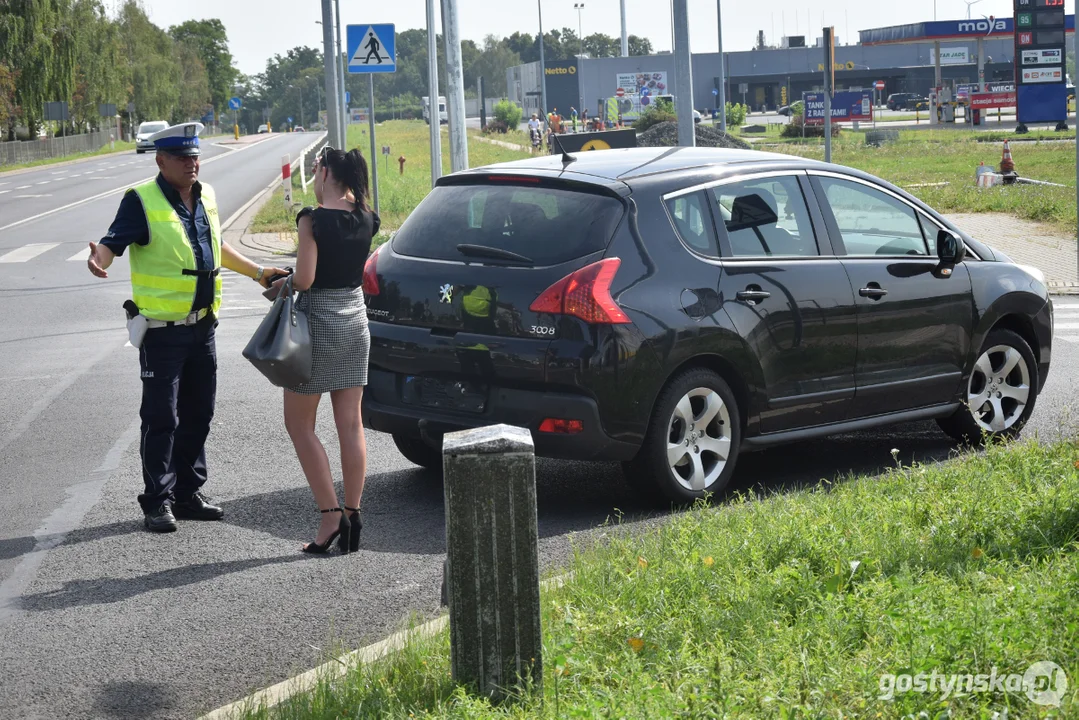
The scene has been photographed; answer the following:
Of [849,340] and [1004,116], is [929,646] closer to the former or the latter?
[849,340]

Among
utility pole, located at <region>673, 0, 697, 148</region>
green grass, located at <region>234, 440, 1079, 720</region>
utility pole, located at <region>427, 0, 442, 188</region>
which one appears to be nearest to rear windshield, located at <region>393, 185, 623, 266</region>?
green grass, located at <region>234, 440, 1079, 720</region>

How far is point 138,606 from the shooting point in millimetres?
5344

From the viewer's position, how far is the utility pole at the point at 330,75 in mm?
25938

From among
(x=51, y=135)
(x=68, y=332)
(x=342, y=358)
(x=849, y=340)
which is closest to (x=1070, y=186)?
(x=68, y=332)

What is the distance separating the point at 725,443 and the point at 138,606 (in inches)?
110

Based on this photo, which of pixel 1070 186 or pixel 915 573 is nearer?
pixel 915 573

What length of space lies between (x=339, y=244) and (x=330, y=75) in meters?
22.0

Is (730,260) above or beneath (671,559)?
above

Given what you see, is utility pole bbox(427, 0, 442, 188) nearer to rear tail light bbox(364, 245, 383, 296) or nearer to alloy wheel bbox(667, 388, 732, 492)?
rear tail light bbox(364, 245, 383, 296)

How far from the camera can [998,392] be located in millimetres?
A: 8039

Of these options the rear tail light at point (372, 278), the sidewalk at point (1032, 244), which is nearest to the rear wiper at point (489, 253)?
the rear tail light at point (372, 278)

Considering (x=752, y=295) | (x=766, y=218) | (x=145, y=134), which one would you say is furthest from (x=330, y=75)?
(x=752, y=295)

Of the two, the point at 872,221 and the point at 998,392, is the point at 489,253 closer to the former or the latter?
the point at 872,221

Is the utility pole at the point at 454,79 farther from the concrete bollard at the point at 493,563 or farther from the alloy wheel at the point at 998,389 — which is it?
the concrete bollard at the point at 493,563
